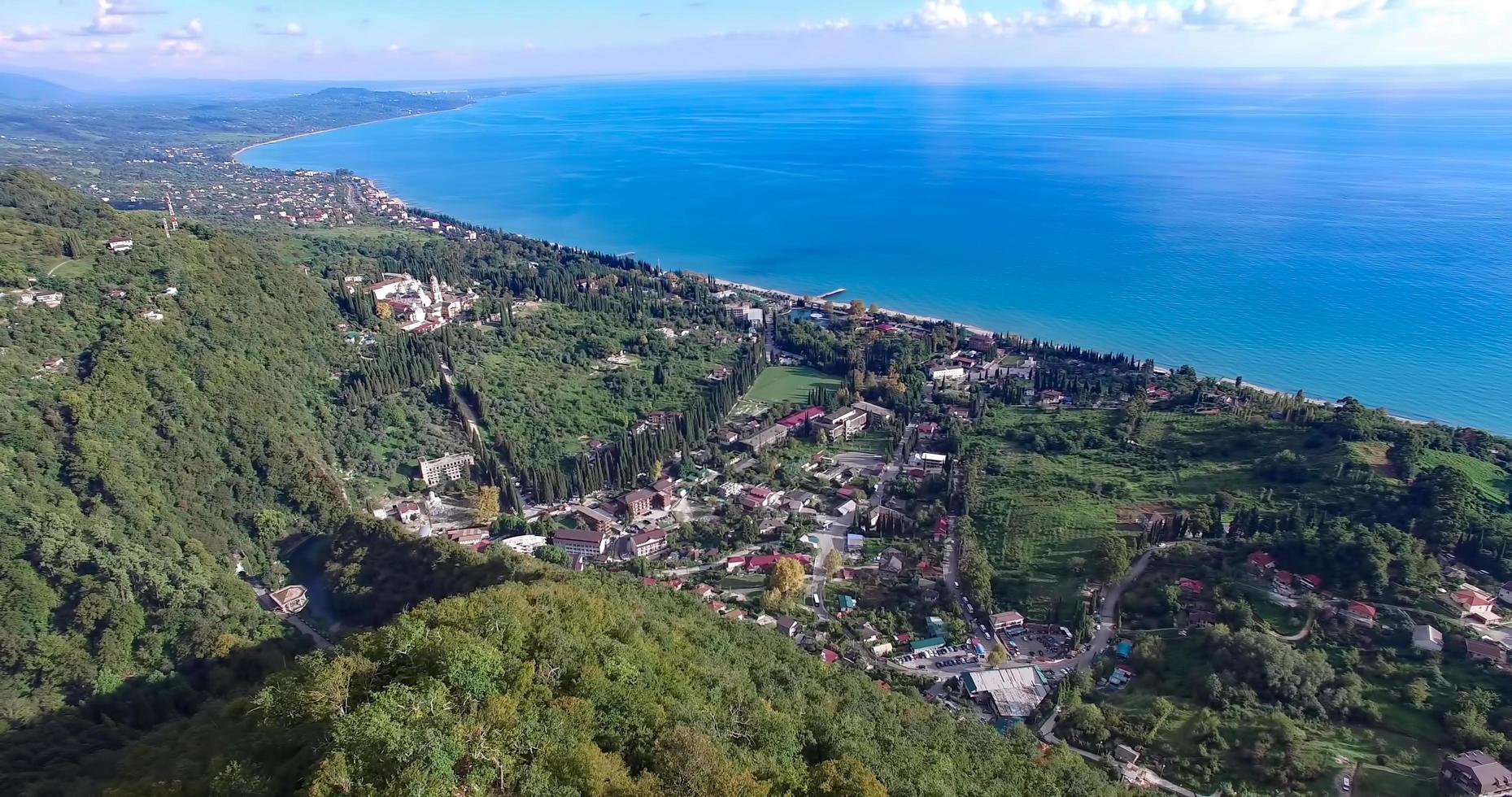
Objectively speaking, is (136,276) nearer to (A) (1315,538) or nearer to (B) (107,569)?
(B) (107,569)

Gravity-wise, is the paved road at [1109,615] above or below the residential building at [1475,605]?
below

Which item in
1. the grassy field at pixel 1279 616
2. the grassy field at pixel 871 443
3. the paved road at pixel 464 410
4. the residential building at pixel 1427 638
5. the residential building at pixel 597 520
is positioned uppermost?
the paved road at pixel 464 410

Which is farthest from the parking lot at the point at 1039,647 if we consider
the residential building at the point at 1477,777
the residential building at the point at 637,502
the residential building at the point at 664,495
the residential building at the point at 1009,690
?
the residential building at the point at 637,502

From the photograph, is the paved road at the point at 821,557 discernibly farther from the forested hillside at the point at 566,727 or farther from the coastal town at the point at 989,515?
the forested hillside at the point at 566,727

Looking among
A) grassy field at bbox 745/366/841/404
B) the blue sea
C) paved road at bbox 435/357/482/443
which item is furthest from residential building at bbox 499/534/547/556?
the blue sea

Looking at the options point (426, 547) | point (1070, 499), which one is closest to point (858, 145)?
point (1070, 499)

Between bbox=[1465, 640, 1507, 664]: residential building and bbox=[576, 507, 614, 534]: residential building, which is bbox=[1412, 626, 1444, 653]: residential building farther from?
bbox=[576, 507, 614, 534]: residential building

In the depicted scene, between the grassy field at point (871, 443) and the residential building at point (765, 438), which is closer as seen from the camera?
the residential building at point (765, 438)
